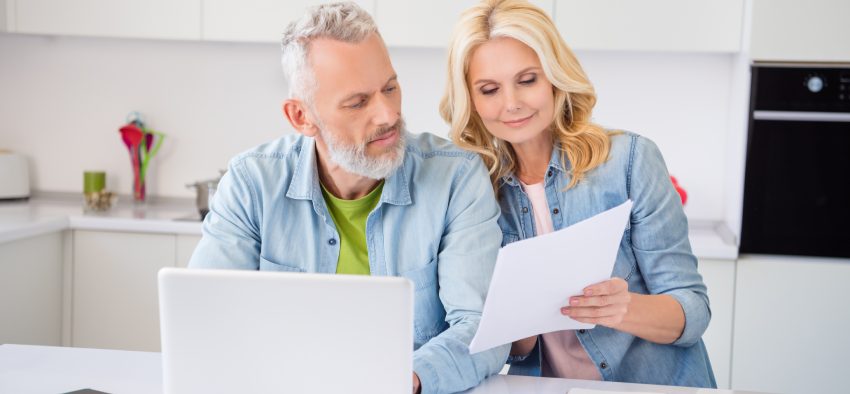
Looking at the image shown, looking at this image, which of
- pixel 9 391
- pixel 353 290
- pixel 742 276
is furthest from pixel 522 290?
pixel 742 276

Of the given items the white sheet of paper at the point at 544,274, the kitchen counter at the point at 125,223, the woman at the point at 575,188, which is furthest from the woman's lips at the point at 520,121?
the kitchen counter at the point at 125,223

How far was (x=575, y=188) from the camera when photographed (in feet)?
6.37

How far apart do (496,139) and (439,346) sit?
609 millimetres

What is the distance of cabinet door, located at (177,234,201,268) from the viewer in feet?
10.9

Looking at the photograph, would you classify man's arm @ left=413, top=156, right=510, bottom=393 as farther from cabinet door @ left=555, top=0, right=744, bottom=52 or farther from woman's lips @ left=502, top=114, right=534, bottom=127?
cabinet door @ left=555, top=0, right=744, bottom=52

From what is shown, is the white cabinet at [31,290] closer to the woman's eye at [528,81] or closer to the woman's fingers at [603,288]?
the woman's eye at [528,81]

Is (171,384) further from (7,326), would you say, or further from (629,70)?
(629,70)

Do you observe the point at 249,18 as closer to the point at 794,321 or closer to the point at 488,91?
the point at 488,91

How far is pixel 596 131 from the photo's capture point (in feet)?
6.40

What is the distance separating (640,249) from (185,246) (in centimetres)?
193

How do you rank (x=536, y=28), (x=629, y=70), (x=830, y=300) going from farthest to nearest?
(x=629, y=70), (x=830, y=300), (x=536, y=28)

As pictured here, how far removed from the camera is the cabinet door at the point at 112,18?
3469 millimetres

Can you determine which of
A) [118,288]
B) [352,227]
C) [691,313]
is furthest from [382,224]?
[118,288]

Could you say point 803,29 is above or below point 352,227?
above
